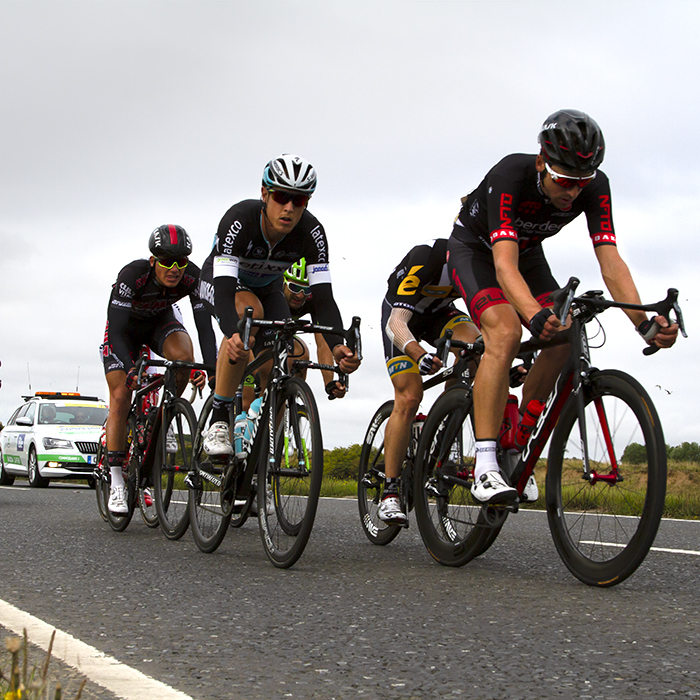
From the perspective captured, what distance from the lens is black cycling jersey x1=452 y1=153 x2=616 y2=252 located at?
493cm

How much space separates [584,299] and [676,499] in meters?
6.90

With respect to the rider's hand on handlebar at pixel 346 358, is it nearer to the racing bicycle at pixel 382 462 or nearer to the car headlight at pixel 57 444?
the racing bicycle at pixel 382 462

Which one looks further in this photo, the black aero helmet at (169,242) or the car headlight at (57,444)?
the car headlight at (57,444)

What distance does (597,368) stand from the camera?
4422 millimetres

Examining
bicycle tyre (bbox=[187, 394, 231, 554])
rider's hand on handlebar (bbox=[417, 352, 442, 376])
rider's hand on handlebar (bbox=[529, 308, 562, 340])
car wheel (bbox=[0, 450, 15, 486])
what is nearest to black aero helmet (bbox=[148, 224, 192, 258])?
bicycle tyre (bbox=[187, 394, 231, 554])

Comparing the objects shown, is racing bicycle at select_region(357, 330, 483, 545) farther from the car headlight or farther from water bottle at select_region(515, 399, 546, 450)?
the car headlight

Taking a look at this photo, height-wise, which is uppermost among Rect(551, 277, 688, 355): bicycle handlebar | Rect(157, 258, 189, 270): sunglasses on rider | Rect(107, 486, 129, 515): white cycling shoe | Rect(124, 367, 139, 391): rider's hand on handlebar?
Rect(157, 258, 189, 270): sunglasses on rider

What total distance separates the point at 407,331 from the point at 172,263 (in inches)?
86.9

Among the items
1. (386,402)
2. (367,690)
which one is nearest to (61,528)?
(386,402)

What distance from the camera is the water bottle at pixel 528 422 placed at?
4.90 meters

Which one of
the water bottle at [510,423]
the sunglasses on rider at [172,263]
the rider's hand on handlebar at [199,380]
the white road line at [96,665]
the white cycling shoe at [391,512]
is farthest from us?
the sunglasses on rider at [172,263]

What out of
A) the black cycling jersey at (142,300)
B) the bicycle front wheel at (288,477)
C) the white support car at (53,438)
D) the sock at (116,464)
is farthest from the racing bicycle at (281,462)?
the white support car at (53,438)

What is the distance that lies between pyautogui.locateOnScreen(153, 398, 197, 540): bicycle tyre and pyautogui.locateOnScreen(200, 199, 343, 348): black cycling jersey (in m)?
1.14

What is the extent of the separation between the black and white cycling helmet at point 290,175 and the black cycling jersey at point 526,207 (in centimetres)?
101
